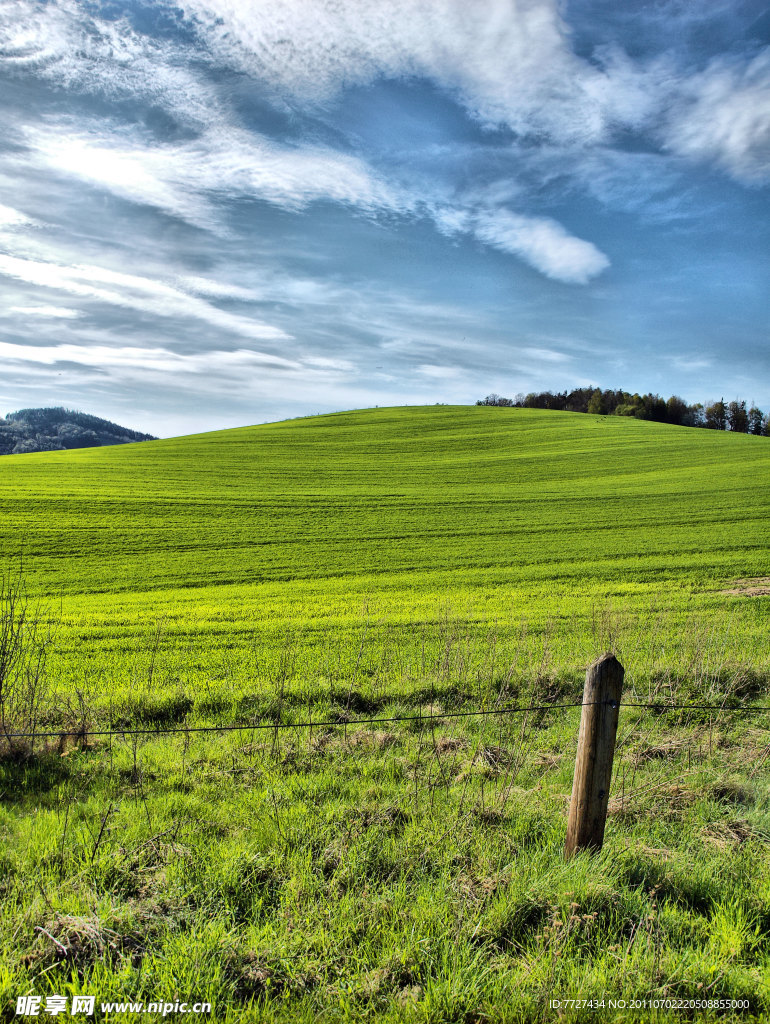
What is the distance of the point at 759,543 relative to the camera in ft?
81.4

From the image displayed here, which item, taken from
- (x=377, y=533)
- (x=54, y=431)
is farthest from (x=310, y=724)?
(x=54, y=431)

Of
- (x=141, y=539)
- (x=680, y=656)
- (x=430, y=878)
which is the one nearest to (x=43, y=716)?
(x=430, y=878)

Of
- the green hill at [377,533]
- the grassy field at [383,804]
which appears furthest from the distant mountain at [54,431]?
the grassy field at [383,804]

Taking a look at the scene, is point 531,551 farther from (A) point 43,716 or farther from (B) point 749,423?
(B) point 749,423

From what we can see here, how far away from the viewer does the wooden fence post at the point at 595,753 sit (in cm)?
416

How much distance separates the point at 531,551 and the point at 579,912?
21.3 metres

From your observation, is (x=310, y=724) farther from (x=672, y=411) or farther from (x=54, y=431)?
(x=54, y=431)

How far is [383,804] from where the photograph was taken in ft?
17.7

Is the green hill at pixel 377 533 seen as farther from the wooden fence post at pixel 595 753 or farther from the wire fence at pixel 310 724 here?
the wooden fence post at pixel 595 753

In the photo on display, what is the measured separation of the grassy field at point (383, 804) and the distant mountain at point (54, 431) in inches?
4632

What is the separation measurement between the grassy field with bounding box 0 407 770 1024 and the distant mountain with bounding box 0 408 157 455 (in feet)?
386

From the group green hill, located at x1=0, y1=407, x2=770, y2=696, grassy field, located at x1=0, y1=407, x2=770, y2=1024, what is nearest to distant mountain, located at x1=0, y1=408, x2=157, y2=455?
green hill, located at x1=0, y1=407, x2=770, y2=696

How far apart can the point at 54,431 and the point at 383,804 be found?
556 feet

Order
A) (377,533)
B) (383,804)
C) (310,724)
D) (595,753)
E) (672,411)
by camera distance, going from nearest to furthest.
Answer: (595,753)
(310,724)
(383,804)
(377,533)
(672,411)
